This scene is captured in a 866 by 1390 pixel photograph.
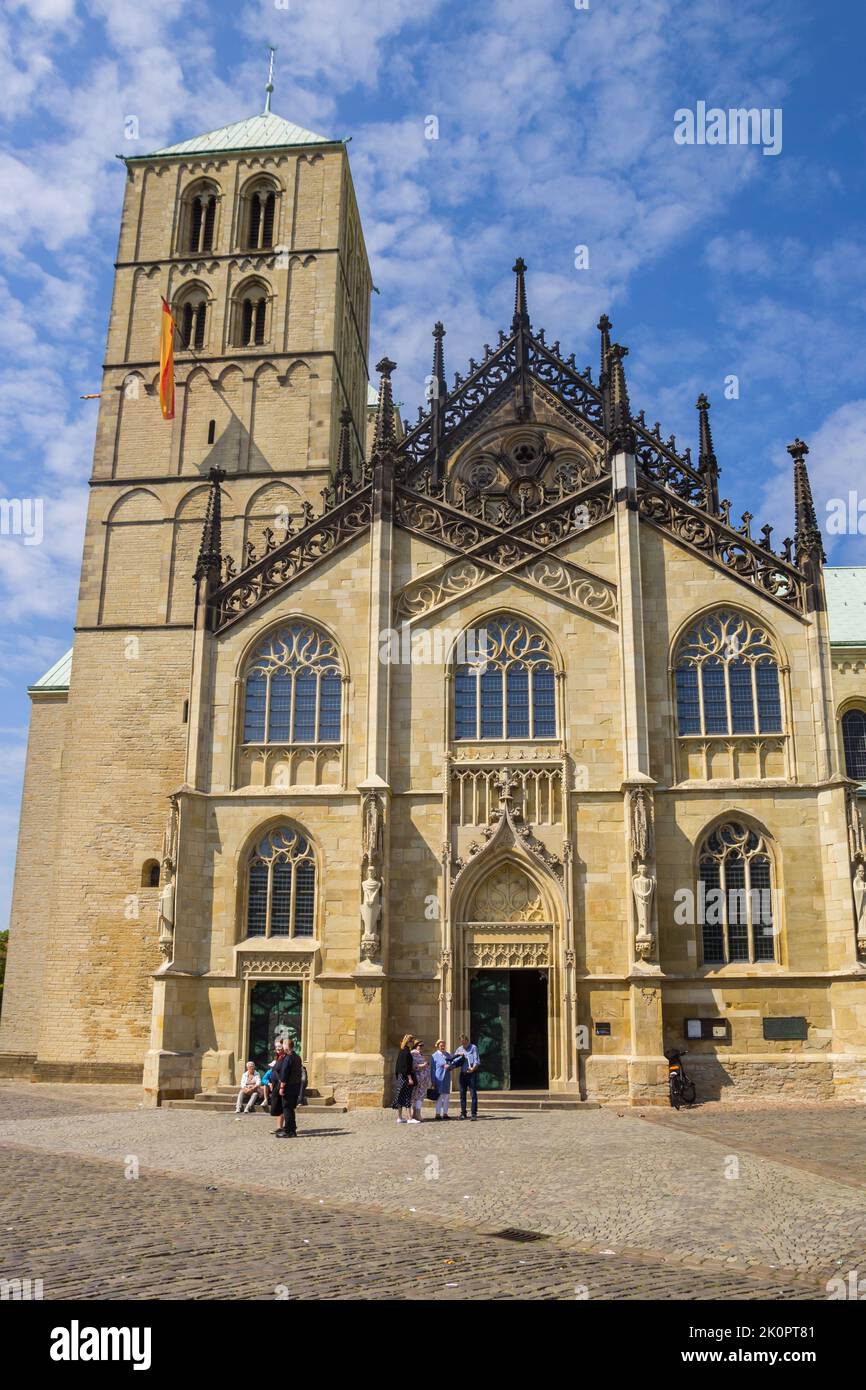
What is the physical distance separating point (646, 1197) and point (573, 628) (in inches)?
679

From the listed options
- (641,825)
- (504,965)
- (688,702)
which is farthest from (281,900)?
(688,702)

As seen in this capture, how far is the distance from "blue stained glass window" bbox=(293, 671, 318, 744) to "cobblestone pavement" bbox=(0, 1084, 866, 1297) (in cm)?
910

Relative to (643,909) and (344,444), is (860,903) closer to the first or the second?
(643,909)

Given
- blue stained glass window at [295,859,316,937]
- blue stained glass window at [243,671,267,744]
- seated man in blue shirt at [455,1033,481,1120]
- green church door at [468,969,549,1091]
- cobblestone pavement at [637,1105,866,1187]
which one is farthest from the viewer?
blue stained glass window at [243,671,267,744]

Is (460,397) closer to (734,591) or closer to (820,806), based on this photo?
(734,591)

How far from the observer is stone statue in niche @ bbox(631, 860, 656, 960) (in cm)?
2502

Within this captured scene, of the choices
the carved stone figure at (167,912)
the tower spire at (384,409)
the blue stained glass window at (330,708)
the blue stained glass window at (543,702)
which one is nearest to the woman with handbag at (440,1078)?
the carved stone figure at (167,912)

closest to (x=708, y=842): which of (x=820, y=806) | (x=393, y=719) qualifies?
(x=820, y=806)

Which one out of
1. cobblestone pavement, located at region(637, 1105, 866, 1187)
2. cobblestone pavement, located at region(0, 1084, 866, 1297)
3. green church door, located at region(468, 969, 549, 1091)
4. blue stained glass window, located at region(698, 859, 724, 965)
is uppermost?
Answer: blue stained glass window, located at region(698, 859, 724, 965)

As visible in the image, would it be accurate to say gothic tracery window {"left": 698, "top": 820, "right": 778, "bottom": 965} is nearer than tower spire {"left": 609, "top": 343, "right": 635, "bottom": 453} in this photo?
Yes

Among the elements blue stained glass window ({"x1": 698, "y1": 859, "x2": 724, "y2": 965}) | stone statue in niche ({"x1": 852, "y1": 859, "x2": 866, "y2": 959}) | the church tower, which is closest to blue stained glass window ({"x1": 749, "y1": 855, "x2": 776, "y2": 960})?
blue stained glass window ({"x1": 698, "y1": 859, "x2": 724, "y2": 965})

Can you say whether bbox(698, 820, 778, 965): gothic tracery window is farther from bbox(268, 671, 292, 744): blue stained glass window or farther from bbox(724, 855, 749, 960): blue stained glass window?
bbox(268, 671, 292, 744): blue stained glass window

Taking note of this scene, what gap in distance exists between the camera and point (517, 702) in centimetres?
2808

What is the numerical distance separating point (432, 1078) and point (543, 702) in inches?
362
